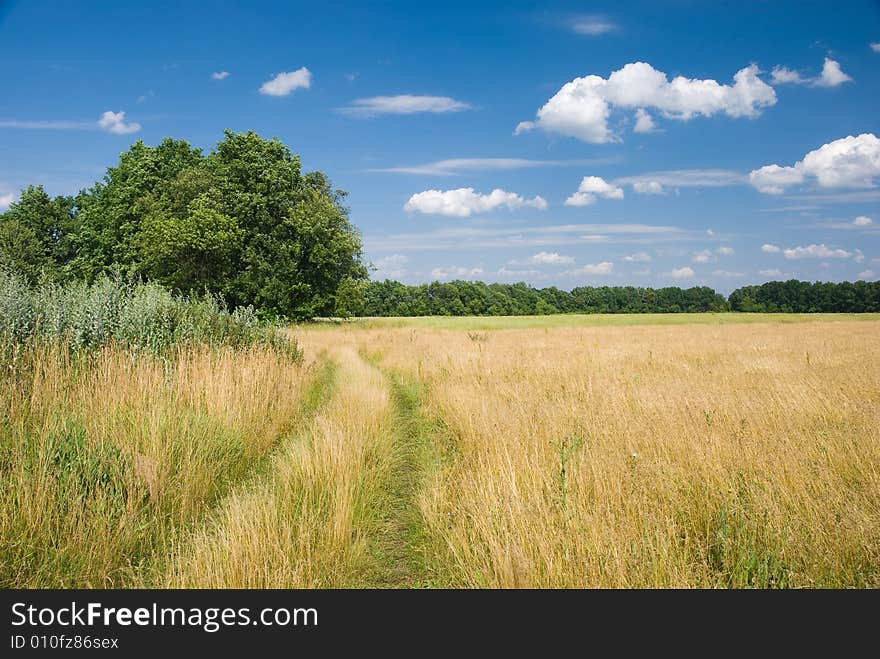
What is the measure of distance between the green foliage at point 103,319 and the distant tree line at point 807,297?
12169 centimetres

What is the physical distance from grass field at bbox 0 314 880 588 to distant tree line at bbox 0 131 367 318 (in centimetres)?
2749

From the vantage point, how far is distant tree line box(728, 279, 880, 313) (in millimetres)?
105938

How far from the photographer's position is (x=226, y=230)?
33.5 meters

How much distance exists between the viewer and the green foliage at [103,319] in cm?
736

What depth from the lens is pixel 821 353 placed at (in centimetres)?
1714

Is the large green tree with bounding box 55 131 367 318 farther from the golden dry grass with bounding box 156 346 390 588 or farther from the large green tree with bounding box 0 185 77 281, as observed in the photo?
the golden dry grass with bounding box 156 346 390 588

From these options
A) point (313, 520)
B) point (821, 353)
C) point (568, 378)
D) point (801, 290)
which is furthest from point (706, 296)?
point (313, 520)

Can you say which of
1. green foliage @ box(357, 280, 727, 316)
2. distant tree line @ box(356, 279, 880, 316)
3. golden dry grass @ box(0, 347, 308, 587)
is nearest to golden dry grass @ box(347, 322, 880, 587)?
golden dry grass @ box(0, 347, 308, 587)

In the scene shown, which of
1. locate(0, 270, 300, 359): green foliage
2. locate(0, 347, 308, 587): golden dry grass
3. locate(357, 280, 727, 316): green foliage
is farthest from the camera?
locate(357, 280, 727, 316): green foliage

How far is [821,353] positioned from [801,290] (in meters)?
123

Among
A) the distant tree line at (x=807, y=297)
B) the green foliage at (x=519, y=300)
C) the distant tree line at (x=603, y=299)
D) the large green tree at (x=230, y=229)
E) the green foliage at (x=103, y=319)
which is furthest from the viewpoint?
the green foliage at (x=519, y=300)

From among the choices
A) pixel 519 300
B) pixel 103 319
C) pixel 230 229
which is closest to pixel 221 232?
pixel 230 229

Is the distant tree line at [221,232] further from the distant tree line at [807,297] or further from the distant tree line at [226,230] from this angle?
the distant tree line at [807,297]

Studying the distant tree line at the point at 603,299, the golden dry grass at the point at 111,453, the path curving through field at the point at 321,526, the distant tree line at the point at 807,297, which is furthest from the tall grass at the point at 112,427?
the distant tree line at the point at 807,297
